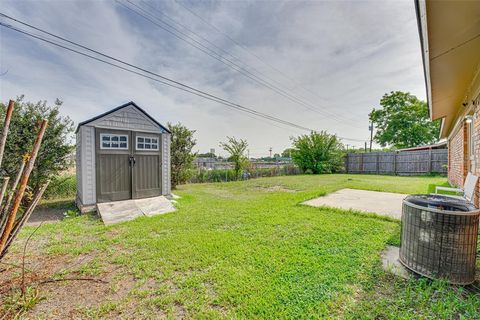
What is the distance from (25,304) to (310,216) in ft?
14.6

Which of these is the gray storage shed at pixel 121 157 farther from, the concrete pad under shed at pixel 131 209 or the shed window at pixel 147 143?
the concrete pad under shed at pixel 131 209

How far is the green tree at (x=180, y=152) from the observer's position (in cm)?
953

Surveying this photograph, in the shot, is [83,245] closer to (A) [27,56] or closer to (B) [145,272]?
(B) [145,272]

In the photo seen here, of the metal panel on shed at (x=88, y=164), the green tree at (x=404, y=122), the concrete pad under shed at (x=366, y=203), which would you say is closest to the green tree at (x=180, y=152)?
the metal panel on shed at (x=88, y=164)

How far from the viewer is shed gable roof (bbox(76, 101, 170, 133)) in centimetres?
523

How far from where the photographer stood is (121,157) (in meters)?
5.54

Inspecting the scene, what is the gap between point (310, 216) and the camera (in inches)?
177

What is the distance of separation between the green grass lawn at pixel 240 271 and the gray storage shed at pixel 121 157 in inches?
47.6

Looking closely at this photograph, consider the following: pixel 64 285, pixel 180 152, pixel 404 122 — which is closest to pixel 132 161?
pixel 64 285

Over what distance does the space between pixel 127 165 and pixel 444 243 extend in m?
6.40

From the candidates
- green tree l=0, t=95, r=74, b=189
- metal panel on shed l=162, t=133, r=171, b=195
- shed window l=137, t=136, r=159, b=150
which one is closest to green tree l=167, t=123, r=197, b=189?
metal panel on shed l=162, t=133, r=171, b=195

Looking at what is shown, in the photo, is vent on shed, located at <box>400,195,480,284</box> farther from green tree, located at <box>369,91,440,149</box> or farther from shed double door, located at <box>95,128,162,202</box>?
green tree, located at <box>369,91,440,149</box>

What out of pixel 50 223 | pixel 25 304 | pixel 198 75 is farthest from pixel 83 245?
pixel 198 75

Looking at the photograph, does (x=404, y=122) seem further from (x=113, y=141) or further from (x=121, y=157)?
(x=113, y=141)
